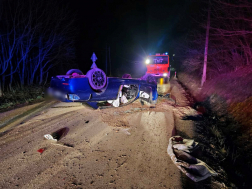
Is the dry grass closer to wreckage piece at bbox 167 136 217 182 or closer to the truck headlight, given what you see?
wreckage piece at bbox 167 136 217 182

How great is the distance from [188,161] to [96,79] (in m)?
3.47

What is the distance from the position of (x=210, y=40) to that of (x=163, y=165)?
43.2 ft

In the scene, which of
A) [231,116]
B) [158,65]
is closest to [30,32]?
[158,65]

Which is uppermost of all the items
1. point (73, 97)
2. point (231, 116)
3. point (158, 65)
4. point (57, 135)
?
point (158, 65)

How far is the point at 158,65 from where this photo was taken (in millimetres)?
15562

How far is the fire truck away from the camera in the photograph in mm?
15555

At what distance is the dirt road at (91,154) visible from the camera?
2644 millimetres

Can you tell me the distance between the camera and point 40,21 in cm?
1066

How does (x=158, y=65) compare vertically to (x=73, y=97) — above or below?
above

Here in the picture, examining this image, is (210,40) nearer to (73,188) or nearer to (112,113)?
(112,113)

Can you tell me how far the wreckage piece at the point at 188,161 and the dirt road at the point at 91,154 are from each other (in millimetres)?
137

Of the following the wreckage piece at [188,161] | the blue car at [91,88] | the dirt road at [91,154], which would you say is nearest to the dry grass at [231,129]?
the wreckage piece at [188,161]

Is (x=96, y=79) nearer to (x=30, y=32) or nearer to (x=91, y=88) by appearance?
(x=91, y=88)

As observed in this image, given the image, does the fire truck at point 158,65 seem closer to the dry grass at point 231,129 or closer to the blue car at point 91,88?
the dry grass at point 231,129
